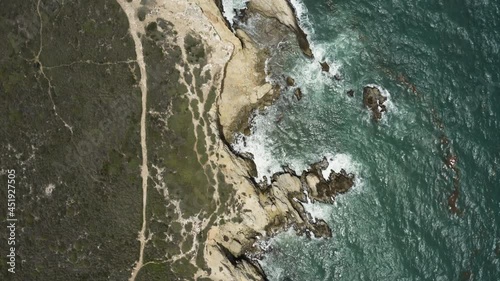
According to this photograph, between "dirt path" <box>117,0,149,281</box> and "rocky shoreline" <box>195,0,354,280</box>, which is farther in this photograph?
"rocky shoreline" <box>195,0,354,280</box>

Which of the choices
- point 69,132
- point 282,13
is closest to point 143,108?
point 69,132

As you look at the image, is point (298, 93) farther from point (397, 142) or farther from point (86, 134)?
point (86, 134)

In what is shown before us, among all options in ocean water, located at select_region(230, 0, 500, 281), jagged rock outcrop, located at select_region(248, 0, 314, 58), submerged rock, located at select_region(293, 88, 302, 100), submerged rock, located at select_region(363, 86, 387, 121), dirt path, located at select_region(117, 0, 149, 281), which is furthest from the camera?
submerged rock, located at select_region(293, 88, 302, 100)

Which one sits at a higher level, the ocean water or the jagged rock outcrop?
the jagged rock outcrop

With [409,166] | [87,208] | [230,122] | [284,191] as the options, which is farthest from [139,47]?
[409,166]

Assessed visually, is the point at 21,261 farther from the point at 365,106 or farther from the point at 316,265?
the point at 365,106

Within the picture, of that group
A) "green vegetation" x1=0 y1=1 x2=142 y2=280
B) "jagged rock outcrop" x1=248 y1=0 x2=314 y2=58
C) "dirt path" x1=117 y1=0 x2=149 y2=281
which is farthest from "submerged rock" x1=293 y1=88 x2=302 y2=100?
"green vegetation" x1=0 y1=1 x2=142 y2=280

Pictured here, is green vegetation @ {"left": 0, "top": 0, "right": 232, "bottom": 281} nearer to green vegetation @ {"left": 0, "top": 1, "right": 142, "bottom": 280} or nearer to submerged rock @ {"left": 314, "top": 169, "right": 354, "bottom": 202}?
green vegetation @ {"left": 0, "top": 1, "right": 142, "bottom": 280}
